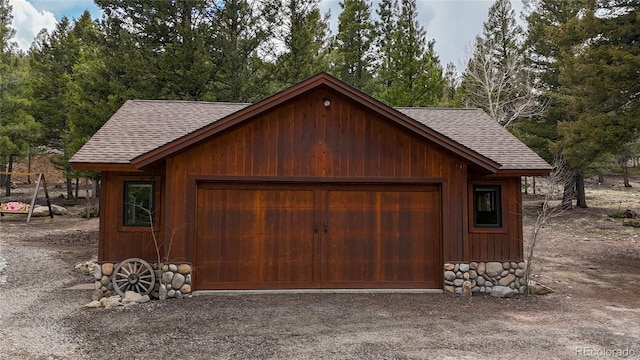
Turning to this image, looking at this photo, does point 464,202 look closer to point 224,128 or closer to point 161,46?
point 224,128

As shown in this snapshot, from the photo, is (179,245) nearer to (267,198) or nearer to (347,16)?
(267,198)

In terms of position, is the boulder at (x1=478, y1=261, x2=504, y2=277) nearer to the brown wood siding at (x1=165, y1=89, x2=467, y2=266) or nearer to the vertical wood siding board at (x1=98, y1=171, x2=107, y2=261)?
the brown wood siding at (x1=165, y1=89, x2=467, y2=266)

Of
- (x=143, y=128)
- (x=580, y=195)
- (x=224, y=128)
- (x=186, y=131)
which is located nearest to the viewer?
(x=224, y=128)

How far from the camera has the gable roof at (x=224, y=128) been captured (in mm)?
7657

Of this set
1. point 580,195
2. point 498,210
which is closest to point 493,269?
point 498,210

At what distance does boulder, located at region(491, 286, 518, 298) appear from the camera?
8.10m

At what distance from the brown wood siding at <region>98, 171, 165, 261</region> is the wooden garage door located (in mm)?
1074

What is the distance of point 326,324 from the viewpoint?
245 inches

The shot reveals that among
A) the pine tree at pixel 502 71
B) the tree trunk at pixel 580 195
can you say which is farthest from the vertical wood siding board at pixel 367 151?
the tree trunk at pixel 580 195

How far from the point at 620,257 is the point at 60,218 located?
22.9 meters

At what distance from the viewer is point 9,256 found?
1152cm

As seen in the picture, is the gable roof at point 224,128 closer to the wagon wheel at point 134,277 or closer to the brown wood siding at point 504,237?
the brown wood siding at point 504,237

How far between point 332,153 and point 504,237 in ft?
13.0

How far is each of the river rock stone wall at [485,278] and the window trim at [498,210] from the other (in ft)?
2.20
